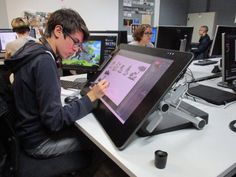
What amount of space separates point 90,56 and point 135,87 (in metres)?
0.82

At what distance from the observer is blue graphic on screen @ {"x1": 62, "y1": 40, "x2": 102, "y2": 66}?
159cm

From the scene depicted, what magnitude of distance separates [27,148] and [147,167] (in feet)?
2.22

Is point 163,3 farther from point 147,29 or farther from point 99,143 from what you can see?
point 99,143

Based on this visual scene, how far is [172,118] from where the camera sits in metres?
0.96

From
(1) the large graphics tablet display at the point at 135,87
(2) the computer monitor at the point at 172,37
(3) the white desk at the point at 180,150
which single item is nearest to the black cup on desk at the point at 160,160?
(3) the white desk at the point at 180,150

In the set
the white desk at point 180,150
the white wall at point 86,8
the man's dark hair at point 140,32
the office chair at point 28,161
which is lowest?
the office chair at point 28,161

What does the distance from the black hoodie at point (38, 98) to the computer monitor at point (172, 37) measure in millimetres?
1402

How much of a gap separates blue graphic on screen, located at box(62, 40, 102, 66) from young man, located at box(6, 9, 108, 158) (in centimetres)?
46

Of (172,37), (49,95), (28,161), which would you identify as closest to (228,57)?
(172,37)

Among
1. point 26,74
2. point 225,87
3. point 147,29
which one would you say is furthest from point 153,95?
point 147,29

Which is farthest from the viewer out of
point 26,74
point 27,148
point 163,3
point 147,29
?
point 163,3

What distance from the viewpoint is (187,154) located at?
0.73m

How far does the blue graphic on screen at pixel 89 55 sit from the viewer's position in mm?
1595

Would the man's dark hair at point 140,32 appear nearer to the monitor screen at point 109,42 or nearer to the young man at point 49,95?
the monitor screen at point 109,42
